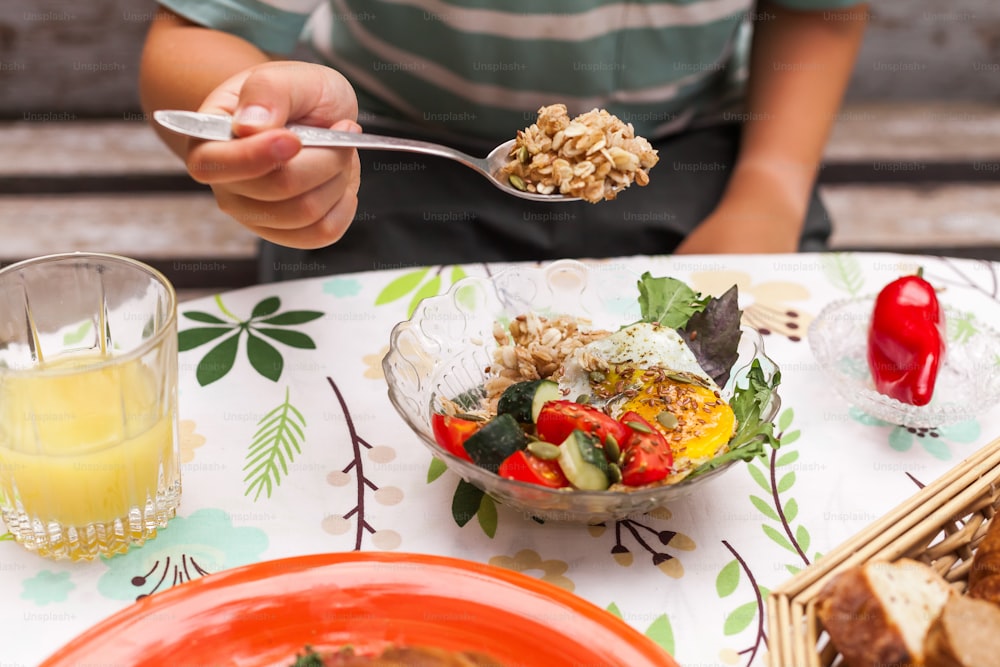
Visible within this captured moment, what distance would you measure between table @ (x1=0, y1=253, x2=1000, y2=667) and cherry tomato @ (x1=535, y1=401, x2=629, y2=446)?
0.11 meters

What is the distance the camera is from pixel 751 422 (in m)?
0.96

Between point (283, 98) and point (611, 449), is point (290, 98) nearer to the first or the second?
point (283, 98)

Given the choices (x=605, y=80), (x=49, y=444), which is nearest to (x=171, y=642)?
(x=49, y=444)

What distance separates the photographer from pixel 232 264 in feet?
8.85

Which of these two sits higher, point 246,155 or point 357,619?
point 246,155

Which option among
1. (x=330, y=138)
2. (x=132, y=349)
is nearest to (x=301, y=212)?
(x=330, y=138)

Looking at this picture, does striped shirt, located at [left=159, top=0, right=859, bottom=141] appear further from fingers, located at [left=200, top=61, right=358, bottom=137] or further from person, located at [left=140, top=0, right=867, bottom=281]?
fingers, located at [left=200, top=61, right=358, bottom=137]

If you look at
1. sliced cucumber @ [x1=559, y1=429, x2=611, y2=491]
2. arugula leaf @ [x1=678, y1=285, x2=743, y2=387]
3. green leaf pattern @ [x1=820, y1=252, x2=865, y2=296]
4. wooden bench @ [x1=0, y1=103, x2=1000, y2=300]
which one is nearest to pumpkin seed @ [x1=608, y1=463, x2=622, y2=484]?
sliced cucumber @ [x1=559, y1=429, x2=611, y2=491]

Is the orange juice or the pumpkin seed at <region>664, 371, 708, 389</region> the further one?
the pumpkin seed at <region>664, 371, 708, 389</region>

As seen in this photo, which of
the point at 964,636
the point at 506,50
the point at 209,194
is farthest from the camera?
the point at 209,194

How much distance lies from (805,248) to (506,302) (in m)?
0.83

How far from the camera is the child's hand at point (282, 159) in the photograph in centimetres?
92

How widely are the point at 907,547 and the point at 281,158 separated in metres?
0.65

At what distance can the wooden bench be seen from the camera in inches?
110
